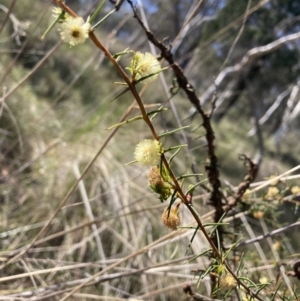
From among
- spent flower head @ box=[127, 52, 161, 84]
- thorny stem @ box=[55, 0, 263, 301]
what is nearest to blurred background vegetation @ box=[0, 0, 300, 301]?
thorny stem @ box=[55, 0, 263, 301]

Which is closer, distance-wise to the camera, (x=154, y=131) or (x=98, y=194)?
(x=154, y=131)

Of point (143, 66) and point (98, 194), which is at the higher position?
point (98, 194)

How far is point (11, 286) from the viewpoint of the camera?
738 millimetres

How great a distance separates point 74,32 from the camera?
0.23 metres

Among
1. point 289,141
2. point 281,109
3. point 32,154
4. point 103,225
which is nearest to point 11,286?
point 103,225

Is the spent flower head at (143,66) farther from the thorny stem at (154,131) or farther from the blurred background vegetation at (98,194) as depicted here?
the blurred background vegetation at (98,194)

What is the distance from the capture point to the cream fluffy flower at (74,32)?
0.75 feet

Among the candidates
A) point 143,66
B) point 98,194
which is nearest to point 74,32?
point 143,66

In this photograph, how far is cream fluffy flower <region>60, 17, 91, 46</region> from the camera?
23 centimetres

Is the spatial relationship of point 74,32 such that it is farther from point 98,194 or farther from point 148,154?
point 98,194

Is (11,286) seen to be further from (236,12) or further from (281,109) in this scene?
(281,109)

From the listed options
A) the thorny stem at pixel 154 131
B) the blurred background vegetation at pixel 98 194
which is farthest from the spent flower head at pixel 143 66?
the blurred background vegetation at pixel 98 194

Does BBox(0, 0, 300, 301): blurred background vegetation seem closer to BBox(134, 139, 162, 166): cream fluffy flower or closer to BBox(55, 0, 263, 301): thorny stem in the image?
BBox(55, 0, 263, 301): thorny stem

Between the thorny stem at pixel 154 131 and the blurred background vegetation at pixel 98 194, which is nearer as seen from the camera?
the thorny stem at pixel 154 131
